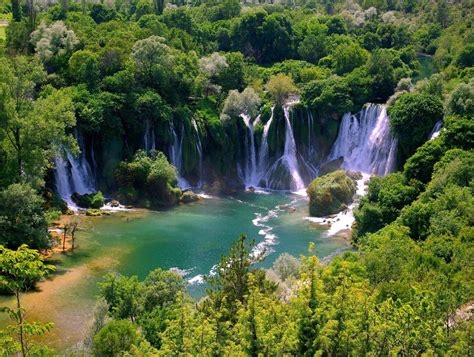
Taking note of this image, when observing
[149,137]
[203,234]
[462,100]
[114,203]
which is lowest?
[203,234]

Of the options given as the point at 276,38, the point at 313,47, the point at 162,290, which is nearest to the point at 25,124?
the point at 162,290

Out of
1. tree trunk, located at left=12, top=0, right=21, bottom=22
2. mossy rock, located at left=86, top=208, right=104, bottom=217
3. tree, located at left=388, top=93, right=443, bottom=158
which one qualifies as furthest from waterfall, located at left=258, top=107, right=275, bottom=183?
tree trunk, located at left=12, top=0, right=21, bottom=22

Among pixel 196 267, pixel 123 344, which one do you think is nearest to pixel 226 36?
pixel 196 267

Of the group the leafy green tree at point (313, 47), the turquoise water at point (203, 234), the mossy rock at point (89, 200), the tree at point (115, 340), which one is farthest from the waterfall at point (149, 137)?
the leafy green tree at point (313, 47)

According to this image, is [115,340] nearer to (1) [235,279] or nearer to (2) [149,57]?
(1) [235,279]

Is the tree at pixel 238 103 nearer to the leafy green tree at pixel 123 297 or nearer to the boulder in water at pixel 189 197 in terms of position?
the boulder in water at pixel 189 197

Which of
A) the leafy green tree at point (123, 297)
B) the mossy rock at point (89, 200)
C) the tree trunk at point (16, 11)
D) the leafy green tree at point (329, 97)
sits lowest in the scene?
the leafy green tree at point (123, 297)
